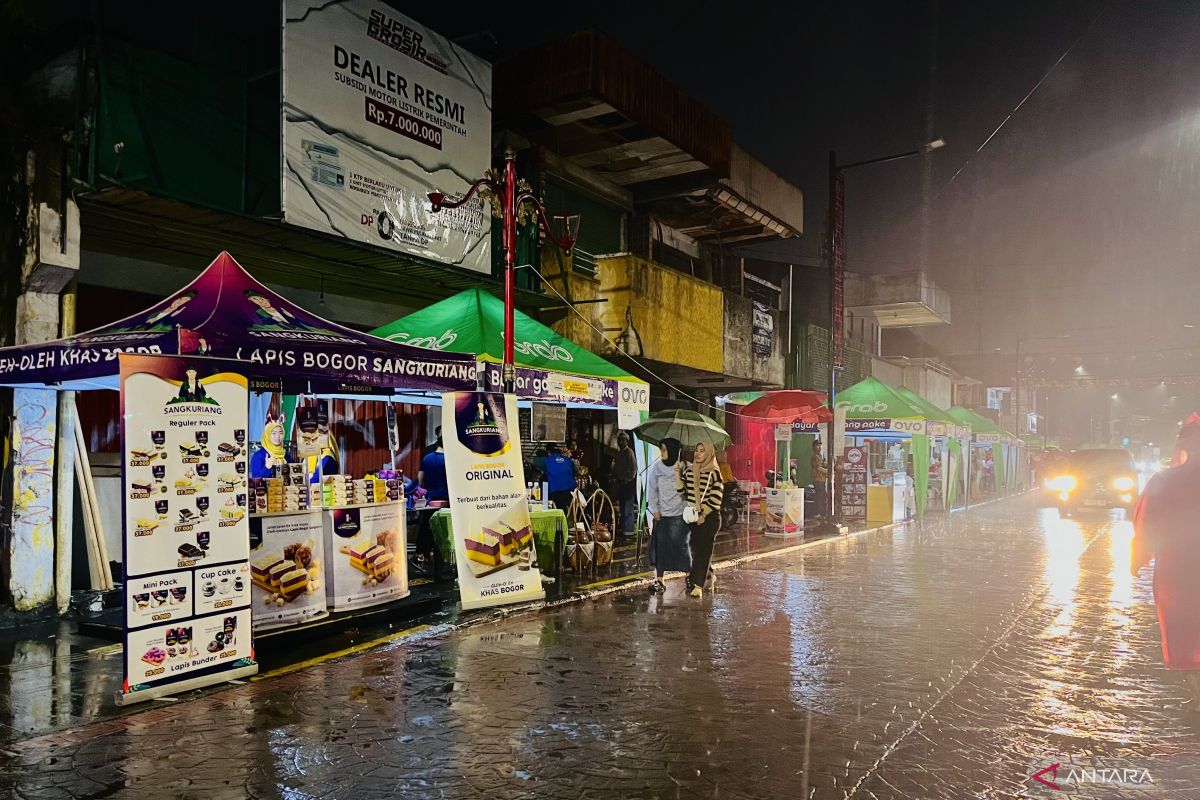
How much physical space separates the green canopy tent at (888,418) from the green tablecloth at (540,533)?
1260 centimetres

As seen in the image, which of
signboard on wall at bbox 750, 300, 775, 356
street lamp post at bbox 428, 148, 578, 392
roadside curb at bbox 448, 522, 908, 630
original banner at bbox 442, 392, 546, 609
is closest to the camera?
roadside curb at bbox 448, 522, 908, 630

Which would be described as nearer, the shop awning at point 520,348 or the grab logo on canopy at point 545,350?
the shop awning at point 520,348

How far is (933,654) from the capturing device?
8.04 m

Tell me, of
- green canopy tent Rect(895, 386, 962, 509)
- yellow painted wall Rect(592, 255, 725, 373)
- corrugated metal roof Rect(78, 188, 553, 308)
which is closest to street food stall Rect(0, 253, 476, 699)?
corrugated metal roof Rect(78, 188, 553, 308)

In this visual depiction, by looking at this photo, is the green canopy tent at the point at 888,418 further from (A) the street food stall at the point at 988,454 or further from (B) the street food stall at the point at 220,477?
(B) the street food stall at the point at 220,477

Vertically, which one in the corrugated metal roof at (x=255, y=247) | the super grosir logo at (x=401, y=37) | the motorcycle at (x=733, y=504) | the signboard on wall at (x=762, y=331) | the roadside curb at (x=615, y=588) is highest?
the super grosir logo at (x=401, y=37)

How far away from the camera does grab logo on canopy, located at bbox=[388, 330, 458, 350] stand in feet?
36.6

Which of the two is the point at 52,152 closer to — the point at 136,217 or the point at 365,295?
the point at 136,217

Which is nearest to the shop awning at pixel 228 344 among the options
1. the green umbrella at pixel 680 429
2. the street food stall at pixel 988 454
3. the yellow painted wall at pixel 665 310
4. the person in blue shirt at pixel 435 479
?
the person in blue shirt at pixel 435 479

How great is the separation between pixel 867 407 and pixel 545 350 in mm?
13786

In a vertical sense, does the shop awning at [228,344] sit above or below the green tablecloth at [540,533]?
above

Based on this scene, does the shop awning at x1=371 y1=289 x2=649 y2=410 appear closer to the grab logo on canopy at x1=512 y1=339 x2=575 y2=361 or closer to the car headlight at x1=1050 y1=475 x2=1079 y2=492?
the grab logo on canopy at x1=512 y1=339 x2=575 y2=361

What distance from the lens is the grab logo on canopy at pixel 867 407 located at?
23.2m

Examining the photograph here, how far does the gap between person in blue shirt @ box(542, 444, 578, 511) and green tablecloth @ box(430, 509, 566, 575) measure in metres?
2.63
